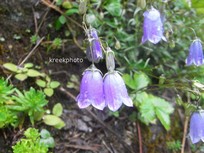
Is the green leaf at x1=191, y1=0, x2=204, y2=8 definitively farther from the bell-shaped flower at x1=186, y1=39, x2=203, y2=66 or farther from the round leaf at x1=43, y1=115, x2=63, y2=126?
the round leaf at x1=43, y1=115, x2=63, y2=126

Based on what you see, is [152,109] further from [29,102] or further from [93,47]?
[29,102]

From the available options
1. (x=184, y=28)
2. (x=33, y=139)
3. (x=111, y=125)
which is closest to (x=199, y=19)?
(x=184, y=28)

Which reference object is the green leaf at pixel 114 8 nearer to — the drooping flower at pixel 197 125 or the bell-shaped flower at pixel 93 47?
the bell-shaped flower at pixel 93 47

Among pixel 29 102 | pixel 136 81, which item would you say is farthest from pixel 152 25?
pixel 29 102

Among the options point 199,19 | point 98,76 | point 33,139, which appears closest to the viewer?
point 98,76

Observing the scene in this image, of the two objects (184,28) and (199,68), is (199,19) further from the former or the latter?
(199,68)

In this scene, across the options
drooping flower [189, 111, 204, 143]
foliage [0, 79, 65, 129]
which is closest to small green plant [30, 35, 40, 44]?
foliage [0, 79, 65, 129]
